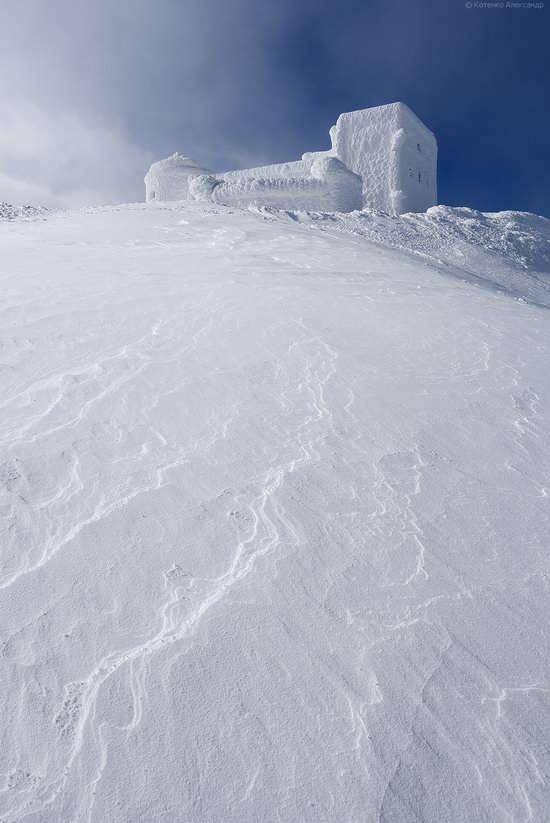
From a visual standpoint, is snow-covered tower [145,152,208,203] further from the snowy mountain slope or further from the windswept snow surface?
the windswept snow surface

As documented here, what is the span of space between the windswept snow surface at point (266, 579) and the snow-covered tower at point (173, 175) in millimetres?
19572

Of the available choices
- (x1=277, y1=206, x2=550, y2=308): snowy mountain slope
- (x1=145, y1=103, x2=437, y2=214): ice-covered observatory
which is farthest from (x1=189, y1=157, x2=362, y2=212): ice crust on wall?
(x1=277, y1=206, x2=550, y2=308): snowy mountain slope

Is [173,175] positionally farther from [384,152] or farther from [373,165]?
[384,152]

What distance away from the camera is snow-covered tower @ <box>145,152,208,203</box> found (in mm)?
22062

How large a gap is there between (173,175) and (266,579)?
23.1 m

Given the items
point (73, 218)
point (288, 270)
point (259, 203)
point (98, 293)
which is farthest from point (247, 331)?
point (259, 203)

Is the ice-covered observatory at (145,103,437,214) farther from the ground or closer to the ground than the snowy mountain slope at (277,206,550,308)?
farther from the ground

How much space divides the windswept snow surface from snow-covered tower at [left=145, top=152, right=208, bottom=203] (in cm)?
1957

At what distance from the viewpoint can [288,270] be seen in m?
7.52

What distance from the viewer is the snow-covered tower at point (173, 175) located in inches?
869

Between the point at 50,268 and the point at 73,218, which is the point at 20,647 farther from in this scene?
the point at 73,218

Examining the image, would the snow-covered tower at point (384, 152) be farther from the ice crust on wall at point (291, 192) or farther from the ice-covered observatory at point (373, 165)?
the ice crust on wall at point (291, 192)

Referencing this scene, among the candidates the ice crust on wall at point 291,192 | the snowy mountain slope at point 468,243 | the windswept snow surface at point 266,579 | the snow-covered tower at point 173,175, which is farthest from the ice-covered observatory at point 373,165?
the windswept snow surface at point 266,579

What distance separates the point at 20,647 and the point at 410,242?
13599 millimetres
